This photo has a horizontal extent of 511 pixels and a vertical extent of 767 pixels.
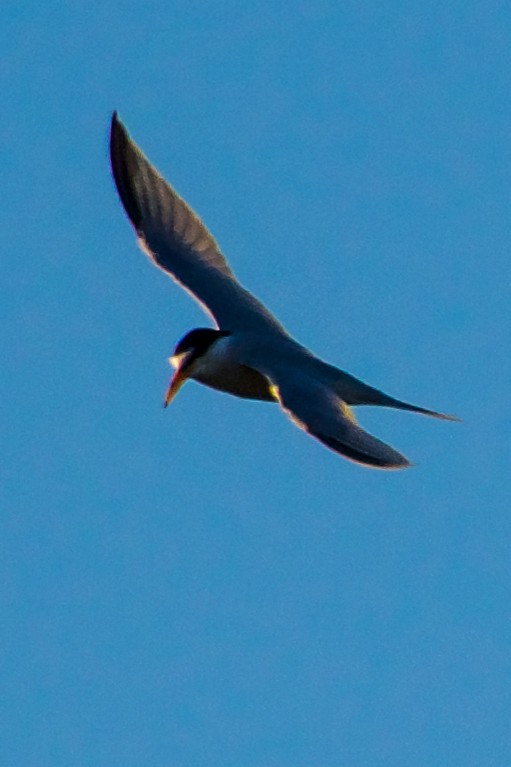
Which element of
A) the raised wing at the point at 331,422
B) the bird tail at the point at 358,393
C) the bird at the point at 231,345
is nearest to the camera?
the raised wing at the point at 331,422

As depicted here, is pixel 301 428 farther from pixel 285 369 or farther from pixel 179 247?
pixel 179 247

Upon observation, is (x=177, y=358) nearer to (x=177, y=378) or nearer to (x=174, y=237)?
(x=177, y=378)

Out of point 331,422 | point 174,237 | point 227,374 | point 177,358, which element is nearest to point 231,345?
point 227,374

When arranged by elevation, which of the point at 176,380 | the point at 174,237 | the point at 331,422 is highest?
the point at 174,237

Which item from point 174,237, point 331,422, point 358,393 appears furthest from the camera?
point 174,237

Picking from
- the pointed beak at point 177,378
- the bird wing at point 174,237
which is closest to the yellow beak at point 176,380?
the pointed beak at point 177,378

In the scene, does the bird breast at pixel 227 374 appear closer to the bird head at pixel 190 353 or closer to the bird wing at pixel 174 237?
the bird head at pixel 190 353

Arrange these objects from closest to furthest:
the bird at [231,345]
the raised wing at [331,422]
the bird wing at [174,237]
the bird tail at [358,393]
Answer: the raised wing at [331,422]
the bird at [231,345]
the bird tail at [358,393]
the bird wing at [174,237]

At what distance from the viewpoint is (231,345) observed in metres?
15.0

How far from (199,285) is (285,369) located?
238 cm

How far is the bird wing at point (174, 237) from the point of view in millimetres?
16078

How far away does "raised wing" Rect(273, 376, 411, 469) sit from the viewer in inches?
Result: 460

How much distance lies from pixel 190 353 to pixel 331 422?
8.85ft

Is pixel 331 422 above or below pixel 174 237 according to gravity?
below
